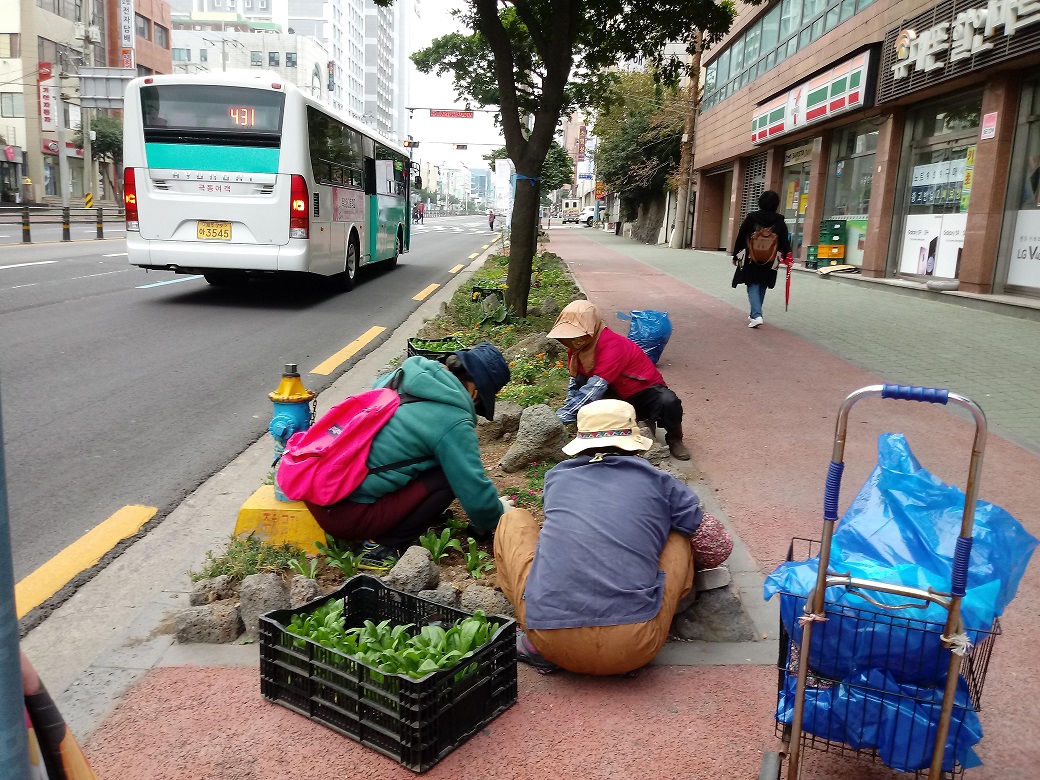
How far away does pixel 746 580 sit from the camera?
12.4 ft

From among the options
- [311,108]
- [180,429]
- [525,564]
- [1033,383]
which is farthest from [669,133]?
[525,564]

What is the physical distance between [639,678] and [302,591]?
1.32m

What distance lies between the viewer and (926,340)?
31.6 feet

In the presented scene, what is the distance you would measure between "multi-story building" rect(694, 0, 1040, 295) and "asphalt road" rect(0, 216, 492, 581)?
872 cm

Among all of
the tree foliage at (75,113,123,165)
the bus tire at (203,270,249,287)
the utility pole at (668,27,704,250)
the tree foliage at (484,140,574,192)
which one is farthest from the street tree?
the tree foliage at (75,113,123,165)

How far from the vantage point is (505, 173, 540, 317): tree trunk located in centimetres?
1019

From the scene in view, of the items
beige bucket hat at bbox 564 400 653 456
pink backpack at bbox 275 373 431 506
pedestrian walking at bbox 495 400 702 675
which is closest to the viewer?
pedestrian walking at bbox 495 400 702 675

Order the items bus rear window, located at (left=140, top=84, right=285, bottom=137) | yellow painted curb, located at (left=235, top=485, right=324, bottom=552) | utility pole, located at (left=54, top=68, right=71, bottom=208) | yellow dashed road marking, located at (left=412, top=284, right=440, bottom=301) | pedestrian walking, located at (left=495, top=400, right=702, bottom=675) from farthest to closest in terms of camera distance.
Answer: utility pole, located at (left=54, top=68, right=71, bottom=208)
yellow dashed road marking, located at (left=412, top=284, right=440, bottom=301)
bus rear window, located at (left=140, top=84, right=285, bottom=137)
yellow painted curb, located at (left=235, top=485, right=324, bottom=552)
pedestrian walking, located at (left=495, top=400, right=702, bottom=675)

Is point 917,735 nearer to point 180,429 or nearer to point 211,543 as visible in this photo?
point 211,543

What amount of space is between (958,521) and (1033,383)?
607 cm

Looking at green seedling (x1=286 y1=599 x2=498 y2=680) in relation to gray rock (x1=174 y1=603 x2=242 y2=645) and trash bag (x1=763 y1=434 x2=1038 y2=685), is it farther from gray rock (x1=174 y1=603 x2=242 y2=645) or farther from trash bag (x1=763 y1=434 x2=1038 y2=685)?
trash bag (x1=763 y1=434 x2=1038 y2=685)

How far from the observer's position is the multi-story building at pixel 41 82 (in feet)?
161

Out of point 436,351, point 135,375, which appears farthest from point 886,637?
point 135,375

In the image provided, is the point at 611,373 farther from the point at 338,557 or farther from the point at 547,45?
the point at 547,45
